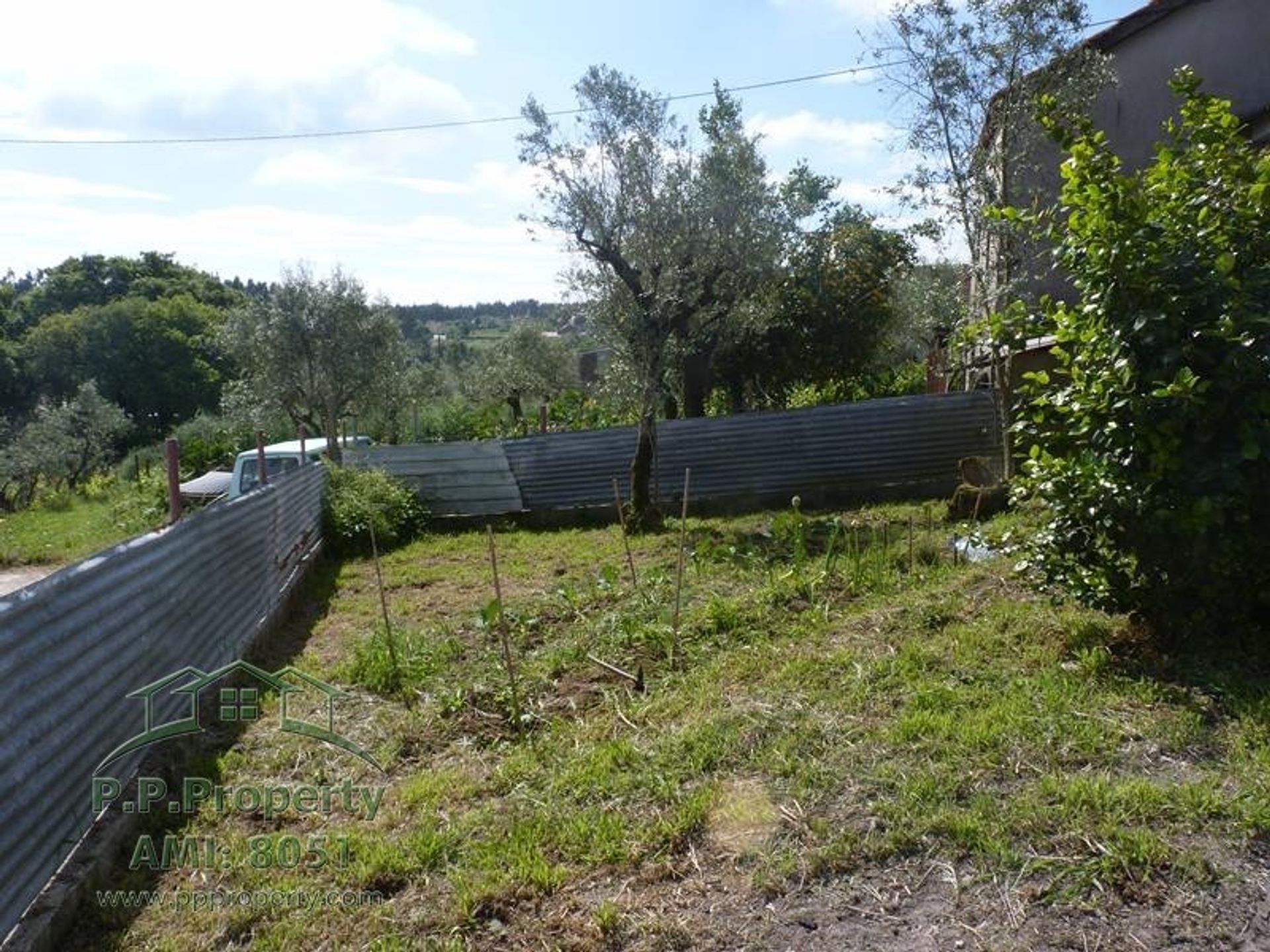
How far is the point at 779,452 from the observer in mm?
15312

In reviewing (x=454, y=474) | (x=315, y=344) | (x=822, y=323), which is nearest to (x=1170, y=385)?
(x=454, y=474)

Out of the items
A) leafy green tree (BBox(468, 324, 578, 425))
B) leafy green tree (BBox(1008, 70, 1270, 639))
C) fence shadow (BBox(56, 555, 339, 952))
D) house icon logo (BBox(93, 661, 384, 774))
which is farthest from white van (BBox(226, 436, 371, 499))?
leafy green tree (BBox(468, 324, 578, 425))

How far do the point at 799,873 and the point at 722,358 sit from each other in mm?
16976

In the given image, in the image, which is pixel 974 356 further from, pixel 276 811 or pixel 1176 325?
pixel 276 811

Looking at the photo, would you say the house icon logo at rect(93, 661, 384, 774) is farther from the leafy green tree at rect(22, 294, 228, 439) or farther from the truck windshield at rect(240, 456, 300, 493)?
the leafy green tree at rect(22, 294, 228, 439)

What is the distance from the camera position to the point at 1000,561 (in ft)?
23.1

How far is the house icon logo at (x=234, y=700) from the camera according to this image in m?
4.80

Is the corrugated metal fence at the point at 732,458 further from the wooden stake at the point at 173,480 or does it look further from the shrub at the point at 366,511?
the wooden stake at the point at 173,480

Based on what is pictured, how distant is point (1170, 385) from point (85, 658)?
4867 millimetres

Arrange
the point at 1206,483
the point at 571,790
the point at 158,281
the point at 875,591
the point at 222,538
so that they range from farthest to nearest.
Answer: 1. the point at 158,281
2. the point at 875,591
3. the point at 222,538
4. the point at 1206,483
5. the point at 571,790

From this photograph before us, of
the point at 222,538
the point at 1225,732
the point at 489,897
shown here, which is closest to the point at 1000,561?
the point at 1225,732

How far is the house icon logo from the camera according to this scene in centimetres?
480

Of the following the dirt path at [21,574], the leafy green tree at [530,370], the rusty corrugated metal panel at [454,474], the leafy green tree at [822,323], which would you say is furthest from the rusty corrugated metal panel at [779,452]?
the leafy green tree at [530,370]

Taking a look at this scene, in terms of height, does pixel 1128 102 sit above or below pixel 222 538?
above
